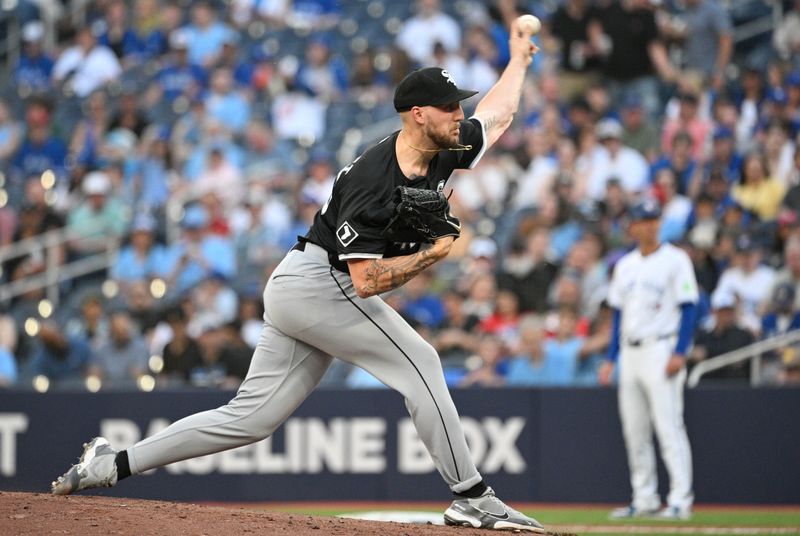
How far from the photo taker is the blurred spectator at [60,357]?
12.2 metres

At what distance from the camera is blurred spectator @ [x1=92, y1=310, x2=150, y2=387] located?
1198 centimetres

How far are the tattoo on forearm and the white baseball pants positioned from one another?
458 centimetres

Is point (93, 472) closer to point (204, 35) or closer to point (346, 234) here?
point (346, 234)

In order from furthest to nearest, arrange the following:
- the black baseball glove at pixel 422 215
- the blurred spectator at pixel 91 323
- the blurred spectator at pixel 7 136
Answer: the blurred spectator at pixel 7 136, the blurred spectator at pixel 91 323, the black baseball glove at pixel 422 215

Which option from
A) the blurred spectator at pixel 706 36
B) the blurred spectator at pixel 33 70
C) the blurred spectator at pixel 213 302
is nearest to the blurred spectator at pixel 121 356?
the blurred spectator at pixel 213 302

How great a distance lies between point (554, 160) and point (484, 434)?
13.2 ft

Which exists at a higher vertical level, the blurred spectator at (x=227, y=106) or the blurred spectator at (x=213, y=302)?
the blurred spectator at (x=227, y=106)

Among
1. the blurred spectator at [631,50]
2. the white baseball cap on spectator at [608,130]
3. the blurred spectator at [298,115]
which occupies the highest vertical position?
the blurred spectator at [631,50]

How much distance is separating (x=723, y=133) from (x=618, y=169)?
1182 mm

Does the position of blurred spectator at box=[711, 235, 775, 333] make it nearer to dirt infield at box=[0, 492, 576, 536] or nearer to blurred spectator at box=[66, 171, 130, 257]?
dirt infield at box=[0, 492, 576, 536]

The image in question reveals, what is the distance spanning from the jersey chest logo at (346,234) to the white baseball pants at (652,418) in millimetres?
4699

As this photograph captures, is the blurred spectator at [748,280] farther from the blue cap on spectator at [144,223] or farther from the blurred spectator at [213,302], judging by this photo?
the blue cap on spectator at [144,223]

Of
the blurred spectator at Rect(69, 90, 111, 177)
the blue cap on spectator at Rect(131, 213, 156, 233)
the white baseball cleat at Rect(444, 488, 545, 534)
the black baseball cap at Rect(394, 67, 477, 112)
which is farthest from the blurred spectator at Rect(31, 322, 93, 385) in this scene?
the black baseball cap at Rect(394, 67, 477, 112)

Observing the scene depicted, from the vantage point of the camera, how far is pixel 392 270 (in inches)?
210
